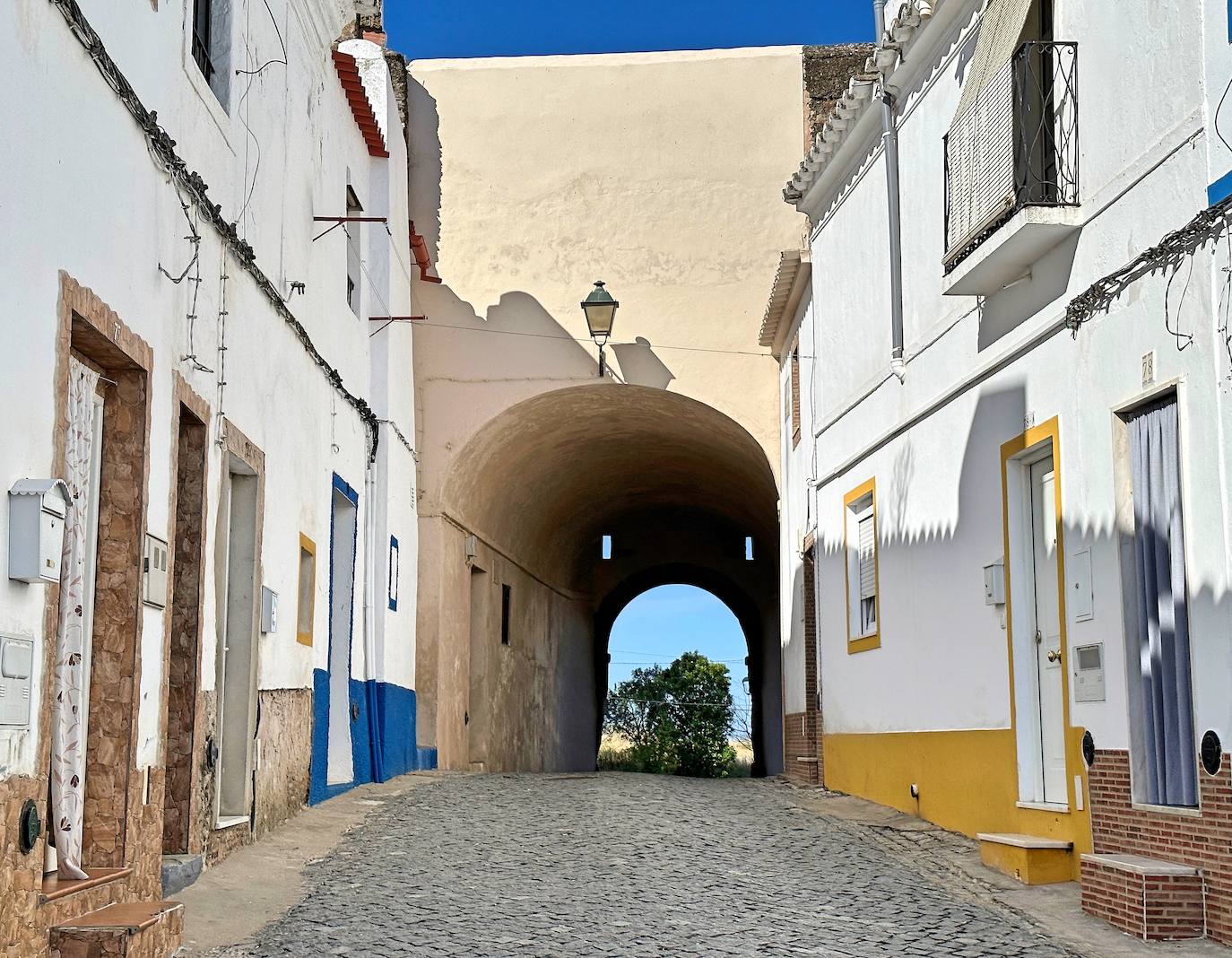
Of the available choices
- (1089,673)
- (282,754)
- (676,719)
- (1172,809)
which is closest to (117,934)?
(282,754)

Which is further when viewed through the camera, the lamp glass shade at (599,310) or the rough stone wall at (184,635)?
the lamp glass shade at (599,310)

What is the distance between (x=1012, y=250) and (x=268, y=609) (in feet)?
17.2

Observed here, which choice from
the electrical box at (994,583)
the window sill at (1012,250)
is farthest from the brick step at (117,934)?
the window sill at (1012,250)

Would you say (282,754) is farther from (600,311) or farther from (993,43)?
(600,311)

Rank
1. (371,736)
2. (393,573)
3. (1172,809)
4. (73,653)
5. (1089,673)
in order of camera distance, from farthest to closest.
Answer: (393,573), (371,736), (1089,673), (1172,809), (73,653)

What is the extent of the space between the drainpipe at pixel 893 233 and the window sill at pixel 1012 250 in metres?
1.66

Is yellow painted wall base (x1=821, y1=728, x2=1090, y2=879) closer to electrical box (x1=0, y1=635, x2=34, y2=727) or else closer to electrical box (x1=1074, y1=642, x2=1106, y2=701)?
electrical box (x1=1074, y1=642, x2=1106, y2=701)

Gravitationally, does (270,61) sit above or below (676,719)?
above

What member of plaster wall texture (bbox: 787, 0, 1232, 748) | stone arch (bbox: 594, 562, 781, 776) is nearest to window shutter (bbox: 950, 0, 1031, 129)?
plaster wall texture (bbox: 787, 0, 1232, 748)

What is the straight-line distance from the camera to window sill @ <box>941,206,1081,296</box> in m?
8.12

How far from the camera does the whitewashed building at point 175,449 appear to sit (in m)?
5.42

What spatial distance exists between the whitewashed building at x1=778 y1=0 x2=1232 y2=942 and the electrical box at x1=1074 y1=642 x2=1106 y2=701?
18mm

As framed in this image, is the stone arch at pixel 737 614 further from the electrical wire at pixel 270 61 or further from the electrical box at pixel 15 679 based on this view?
the electrical box at pixel 15 679

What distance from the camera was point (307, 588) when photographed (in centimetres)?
1108
